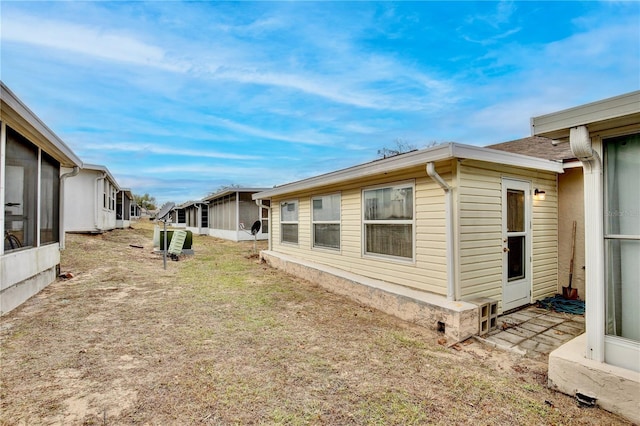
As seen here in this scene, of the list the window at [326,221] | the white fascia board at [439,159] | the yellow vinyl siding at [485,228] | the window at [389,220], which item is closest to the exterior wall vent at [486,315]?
the yellow vinyl siding at [485,228]

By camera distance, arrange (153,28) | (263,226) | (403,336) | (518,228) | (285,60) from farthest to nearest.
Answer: (263,226) < (285,60) < (153,28) < (518,228) < (403,336)

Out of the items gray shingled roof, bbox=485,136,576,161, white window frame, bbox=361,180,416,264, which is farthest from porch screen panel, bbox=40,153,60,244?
gray shingled roof, bbox=485,136,576,161

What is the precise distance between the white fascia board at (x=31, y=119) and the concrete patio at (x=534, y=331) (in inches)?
240

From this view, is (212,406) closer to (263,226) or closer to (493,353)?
(493,353)

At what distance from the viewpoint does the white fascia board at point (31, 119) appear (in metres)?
3.40

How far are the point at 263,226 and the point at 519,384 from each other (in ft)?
46.2

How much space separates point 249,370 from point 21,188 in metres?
4.73

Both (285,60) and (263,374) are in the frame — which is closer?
(263,374)

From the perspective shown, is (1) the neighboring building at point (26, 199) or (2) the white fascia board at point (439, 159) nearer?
(2) the white fascia board at point (439, 159)

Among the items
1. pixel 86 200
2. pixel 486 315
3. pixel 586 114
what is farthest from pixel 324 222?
pixel 86 200

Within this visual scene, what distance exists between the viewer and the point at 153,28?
274 inches

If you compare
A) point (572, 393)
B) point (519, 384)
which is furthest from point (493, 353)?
point (572, 393)

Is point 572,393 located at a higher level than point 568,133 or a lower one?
lower

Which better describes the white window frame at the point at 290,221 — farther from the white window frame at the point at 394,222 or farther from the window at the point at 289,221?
the white window frame at the point at 394,222
